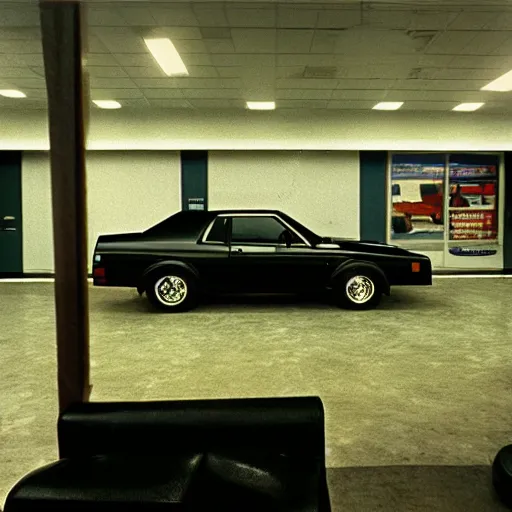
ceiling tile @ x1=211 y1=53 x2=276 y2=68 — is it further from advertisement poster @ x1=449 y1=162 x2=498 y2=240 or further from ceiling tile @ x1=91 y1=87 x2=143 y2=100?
advertisement poster @ x1=449 y1=162 x2=498 y2=240

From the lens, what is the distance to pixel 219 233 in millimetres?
7379

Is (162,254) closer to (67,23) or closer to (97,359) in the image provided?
(97,359)

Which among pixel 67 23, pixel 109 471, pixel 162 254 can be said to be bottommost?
pixel 109 471

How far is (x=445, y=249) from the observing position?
36.6 feet

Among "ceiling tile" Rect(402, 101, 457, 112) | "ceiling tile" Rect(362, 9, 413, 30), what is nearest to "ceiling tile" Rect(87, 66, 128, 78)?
"ceiling tile" Rect(362, 9, 413, 30)

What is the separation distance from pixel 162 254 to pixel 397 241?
18.2 ft

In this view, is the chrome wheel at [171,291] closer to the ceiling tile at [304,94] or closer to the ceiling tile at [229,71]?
the ceiling tile at [229,71]

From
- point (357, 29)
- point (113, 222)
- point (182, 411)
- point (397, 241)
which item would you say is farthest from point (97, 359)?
point (397, 241)

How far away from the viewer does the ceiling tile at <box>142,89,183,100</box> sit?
8914mm

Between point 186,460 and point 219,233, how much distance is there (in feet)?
18.1

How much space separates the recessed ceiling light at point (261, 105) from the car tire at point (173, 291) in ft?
13.3

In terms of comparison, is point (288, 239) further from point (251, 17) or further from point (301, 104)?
point (301, 104)

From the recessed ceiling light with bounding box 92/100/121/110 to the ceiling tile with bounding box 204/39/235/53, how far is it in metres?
3.66

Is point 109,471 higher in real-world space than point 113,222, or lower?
lower
